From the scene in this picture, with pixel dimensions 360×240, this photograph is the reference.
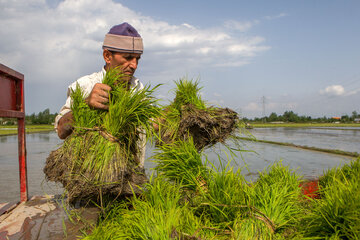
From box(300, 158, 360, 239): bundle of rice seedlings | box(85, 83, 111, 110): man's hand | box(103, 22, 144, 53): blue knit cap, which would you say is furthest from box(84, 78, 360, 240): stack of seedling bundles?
box(103, 22, 144, 53): blue knit cap

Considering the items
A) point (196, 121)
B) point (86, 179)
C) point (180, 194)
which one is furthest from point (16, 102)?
point (180, 194)

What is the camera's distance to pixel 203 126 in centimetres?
175

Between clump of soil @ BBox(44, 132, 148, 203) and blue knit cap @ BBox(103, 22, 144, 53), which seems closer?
clump of soil @ BBox(44, 132, 148, 203)

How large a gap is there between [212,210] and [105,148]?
0.67 metres

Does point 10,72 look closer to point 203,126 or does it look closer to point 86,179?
point 86,179

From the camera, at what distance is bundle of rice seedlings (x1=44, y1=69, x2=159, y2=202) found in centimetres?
133

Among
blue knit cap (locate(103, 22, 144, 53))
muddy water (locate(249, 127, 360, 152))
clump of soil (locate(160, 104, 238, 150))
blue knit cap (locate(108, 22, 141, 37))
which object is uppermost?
blue knit cap (locate(108, 22, 141, 37))

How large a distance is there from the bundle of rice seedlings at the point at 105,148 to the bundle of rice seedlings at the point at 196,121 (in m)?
0.23

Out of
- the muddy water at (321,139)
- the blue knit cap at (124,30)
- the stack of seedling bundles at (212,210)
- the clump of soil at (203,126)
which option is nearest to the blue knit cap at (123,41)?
the blue knit cap at (124,30)

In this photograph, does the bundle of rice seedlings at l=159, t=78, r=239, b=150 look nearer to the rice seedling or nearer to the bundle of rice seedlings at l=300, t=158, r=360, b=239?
the rice seedling

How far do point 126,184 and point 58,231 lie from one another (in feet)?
2.52

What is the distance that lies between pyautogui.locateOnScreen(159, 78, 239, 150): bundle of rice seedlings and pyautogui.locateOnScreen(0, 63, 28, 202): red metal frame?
1602 mm

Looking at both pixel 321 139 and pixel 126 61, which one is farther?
pixel 321 139

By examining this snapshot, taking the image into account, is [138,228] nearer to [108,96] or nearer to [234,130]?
[108,96]
